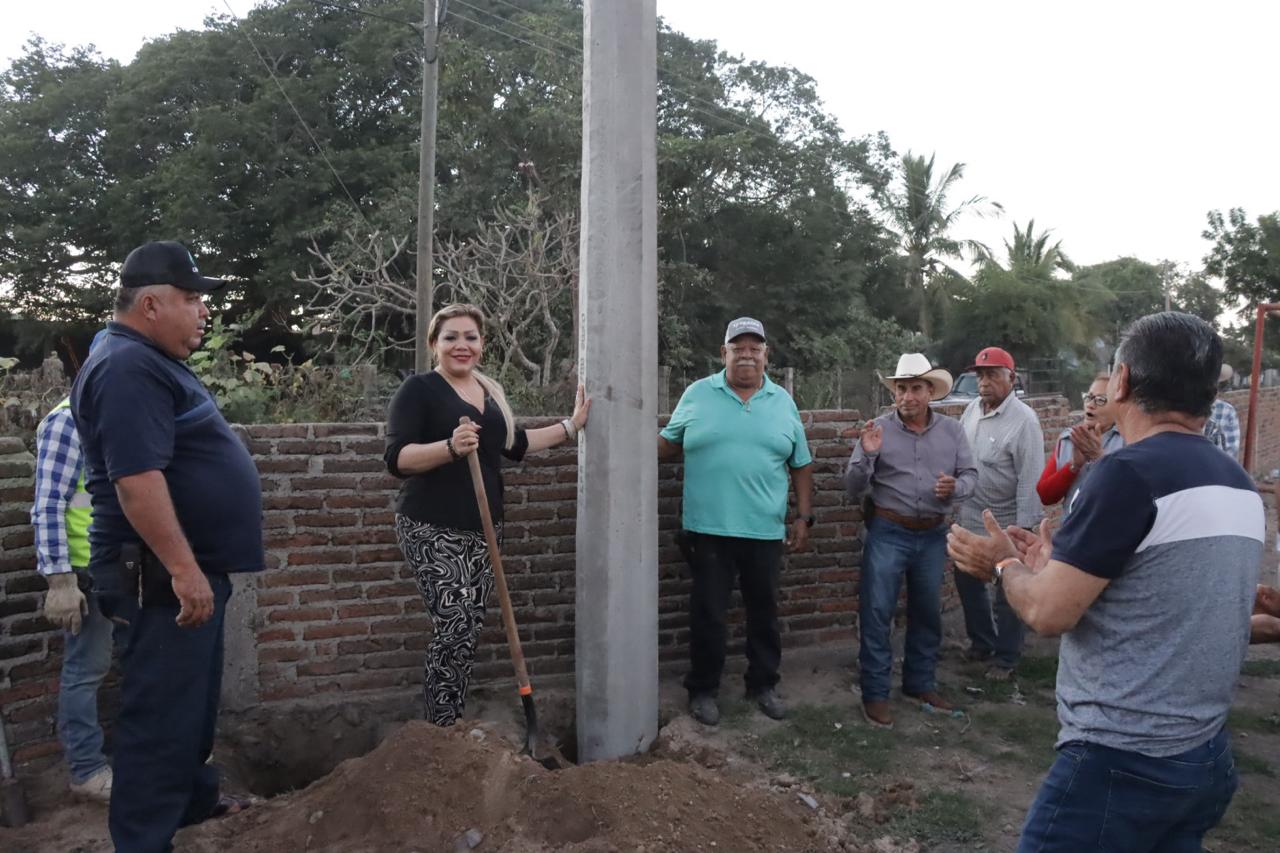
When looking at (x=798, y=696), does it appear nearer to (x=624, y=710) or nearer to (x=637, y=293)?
(x=624, y=710)

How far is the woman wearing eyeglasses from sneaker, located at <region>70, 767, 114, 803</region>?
4351 millimetres

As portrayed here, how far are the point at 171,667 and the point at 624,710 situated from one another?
1949 millimetres

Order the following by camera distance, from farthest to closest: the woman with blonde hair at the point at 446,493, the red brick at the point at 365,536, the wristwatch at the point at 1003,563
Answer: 1. the red brick at the point at 365,536
2. the woman with blonde hair at the point at 446,493
3. the wristwatch at the point at 1003,563

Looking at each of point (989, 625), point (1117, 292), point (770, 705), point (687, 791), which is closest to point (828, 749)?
point (770, 705)

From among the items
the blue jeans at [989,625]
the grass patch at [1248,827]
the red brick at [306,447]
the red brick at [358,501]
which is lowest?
the grass patch at [1248,827]

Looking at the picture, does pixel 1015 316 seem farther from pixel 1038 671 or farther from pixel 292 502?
pixel 292 502

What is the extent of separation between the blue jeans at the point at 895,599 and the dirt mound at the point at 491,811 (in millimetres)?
1299

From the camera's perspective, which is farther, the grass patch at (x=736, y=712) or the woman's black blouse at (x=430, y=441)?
the grass patch at (x=736, y=712)

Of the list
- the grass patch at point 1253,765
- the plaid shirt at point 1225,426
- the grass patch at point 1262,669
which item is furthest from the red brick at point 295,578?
the grass patch at point 1262,669

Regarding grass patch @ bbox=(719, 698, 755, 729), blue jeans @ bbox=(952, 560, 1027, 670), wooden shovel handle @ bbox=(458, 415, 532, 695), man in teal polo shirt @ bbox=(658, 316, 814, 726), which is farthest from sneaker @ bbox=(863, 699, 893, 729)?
wooden shovel handle @ bbox=(458, 415, 532, 695)

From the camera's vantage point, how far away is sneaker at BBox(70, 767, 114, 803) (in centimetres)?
369

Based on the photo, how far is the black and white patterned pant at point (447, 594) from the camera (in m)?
3.83

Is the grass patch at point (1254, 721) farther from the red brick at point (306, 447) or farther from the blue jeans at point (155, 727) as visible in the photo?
the blue jeans at point (155, 727)

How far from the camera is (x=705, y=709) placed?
4.57 meters
